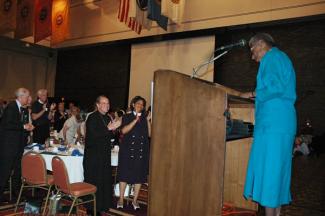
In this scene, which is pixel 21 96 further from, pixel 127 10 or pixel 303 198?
pixel 127 10

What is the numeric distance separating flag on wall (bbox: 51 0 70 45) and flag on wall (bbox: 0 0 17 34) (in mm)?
1369

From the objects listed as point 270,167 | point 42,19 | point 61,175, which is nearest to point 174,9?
point 42,19

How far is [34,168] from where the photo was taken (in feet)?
13.4

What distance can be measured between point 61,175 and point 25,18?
31.1ft

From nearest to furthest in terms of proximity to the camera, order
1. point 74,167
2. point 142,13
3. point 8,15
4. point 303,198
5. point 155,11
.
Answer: point 74,167 < point 303,198 < point 155,11 < point 142,13 < point 8,15

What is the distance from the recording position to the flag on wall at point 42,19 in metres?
11.4

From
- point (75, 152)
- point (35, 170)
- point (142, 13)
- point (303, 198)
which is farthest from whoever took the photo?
point (142, 13)

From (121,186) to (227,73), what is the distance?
7.04m

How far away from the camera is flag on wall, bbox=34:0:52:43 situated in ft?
37.3

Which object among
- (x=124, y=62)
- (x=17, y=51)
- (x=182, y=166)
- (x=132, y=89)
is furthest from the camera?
(x=17, y=51)

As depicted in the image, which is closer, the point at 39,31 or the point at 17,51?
the point at 39,31

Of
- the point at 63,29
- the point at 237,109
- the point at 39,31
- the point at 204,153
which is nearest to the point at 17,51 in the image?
the point at 39,31

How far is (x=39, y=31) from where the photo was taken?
11578 mm

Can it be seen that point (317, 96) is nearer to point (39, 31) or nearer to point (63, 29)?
point (63, 29)
